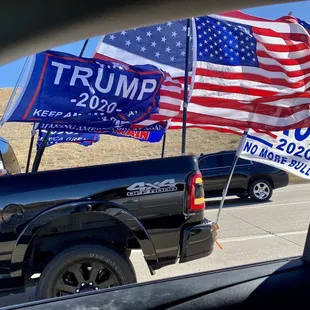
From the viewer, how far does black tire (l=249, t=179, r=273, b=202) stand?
13719mm

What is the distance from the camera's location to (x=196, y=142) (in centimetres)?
3991

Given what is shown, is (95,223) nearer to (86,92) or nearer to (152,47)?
(86,92)

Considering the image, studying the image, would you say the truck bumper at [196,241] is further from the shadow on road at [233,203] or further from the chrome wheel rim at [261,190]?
the chrome wheel rim at [261,190]

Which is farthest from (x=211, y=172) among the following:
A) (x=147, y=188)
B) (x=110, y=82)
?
(x=147, y=188)

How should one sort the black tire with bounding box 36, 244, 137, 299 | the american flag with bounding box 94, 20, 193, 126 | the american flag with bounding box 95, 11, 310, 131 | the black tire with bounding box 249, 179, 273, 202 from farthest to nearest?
1. the black tire with bounding box 249, 179, 273, 202
2. the american flag with bounding box 94, 20, 193, 126
3. the american flag with bounding box 95, 11, 310, 131
4. the black tire with bounding box 36, 244, 137, 299

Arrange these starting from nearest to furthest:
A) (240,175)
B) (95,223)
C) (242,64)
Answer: (95,223), (242,64), (240,175)

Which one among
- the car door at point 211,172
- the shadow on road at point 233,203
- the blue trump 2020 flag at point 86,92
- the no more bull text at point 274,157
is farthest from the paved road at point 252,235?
the blue trump 2020 flag at point 86,92

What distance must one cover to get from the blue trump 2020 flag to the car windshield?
18mm

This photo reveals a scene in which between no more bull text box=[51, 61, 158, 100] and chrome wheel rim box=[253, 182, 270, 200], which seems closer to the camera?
no more bull text box=[51, 61, 158, 100]

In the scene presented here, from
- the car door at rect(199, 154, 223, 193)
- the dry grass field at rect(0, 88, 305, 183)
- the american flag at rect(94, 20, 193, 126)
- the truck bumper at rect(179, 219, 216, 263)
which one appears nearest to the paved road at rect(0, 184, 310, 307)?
the car door at rect(199, 154, 223, 193)

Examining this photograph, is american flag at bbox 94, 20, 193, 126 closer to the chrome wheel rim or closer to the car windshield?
the car windshield

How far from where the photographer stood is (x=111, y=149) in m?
36.4

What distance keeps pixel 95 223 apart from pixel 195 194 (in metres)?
1.04

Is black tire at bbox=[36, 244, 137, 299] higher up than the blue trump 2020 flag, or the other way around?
the blue trump 2020 flag
